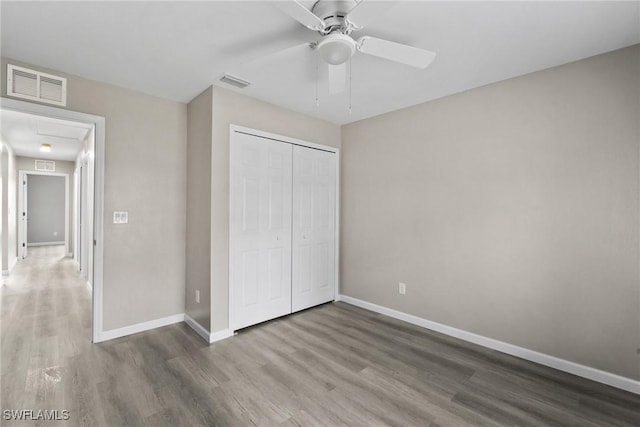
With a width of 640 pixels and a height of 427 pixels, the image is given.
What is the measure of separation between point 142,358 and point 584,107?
4.13 meters

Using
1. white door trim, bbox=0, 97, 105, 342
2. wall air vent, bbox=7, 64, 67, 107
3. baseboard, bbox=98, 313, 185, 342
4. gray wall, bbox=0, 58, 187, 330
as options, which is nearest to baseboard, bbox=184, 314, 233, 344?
baseboard, bbox=98, 313, 185, 342

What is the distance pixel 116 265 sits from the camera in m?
2.89

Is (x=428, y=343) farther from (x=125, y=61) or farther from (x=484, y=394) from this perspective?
(x=125, y=61)

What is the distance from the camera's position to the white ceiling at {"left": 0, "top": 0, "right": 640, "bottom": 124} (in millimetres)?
1755

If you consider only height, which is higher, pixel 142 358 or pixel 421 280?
pixel 421 280

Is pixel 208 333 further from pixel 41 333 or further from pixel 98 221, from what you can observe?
pixel 41 333

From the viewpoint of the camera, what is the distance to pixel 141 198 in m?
3.03

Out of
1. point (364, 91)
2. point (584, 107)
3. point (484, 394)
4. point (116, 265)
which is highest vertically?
point (364, 91)

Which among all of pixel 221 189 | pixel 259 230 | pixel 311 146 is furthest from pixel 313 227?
pixel 221 189

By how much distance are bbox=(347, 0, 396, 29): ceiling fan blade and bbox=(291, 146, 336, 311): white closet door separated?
2068mm

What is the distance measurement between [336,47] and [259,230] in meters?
2.06

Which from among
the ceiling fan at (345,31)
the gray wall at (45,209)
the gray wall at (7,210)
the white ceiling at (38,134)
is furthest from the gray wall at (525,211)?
the gray wall at (45,209)

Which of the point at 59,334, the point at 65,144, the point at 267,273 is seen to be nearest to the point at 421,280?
the point at 267,273

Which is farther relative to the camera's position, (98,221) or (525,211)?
(98,221)
